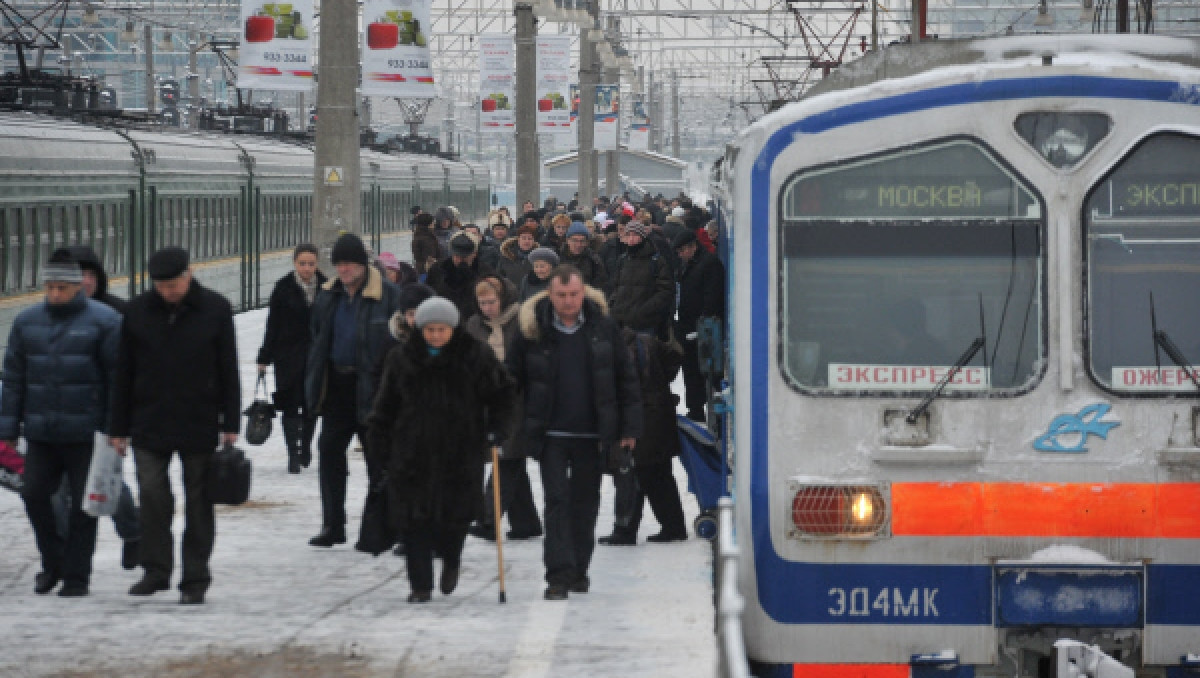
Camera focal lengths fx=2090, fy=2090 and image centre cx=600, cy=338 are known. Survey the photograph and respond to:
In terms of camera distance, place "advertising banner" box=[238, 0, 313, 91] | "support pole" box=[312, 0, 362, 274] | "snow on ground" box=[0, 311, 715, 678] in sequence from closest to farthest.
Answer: "snow on ground" box=[0, 311, 715, 678] < "support pole" box=[312, 0, 362, 274] < "advertising banner" box=[238, 0, 313, 91]

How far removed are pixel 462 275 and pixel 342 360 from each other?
10.0 ft

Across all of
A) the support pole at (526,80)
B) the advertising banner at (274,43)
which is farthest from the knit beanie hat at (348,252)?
the support pole at (526,80)

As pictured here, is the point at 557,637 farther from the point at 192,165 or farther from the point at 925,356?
the point at 192,165

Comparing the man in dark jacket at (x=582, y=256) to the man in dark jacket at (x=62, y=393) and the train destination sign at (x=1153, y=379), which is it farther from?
the train destination sign at (x=1153, y=379)

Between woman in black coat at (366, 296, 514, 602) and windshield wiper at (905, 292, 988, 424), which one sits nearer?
windshield wiper at (905, 292, 988, 424)

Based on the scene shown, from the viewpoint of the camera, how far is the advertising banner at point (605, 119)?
48406mm

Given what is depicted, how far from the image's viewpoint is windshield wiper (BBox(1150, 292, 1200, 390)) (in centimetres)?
673

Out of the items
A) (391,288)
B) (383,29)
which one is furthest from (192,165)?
(391,288)

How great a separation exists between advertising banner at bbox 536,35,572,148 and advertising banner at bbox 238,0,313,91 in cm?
1775

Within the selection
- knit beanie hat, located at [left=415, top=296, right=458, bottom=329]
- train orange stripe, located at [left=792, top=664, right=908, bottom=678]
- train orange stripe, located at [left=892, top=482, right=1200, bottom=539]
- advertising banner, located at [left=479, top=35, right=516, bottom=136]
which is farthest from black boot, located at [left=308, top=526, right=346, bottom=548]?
advertising banner, located at [left=479, top=35, right=516, bottom=136]

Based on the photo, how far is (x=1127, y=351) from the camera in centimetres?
679

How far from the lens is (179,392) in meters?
9.24

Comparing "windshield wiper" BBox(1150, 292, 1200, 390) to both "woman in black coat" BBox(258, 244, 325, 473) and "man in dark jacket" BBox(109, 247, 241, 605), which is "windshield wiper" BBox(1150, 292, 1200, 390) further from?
"woman in black coat" BBox(258, 244, 325, 473)

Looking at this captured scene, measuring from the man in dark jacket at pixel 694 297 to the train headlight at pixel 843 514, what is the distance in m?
7.72
